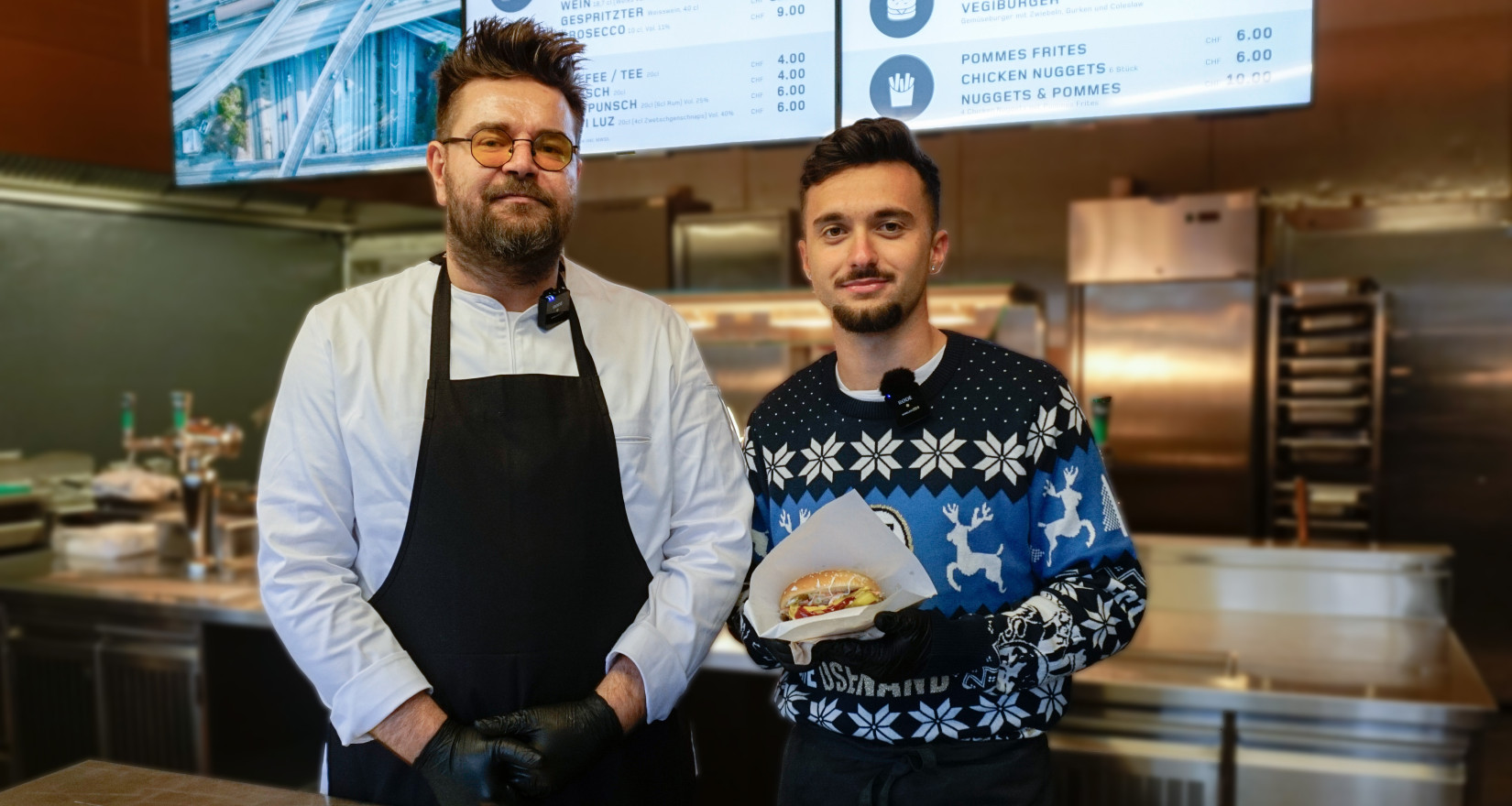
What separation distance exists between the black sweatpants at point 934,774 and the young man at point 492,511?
0.83 ft

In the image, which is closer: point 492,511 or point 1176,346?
point 492,511

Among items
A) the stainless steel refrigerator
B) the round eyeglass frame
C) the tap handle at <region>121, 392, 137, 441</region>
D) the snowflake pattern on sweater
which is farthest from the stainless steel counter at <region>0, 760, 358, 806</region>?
the stainless steel refrigerator

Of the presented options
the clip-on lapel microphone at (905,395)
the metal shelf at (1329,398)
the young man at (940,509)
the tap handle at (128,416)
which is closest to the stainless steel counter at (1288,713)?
the young man at (940,509)

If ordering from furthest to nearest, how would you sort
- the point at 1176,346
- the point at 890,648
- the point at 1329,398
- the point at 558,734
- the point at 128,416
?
the point at 1176,346
the point at 1329,398
the point at 128,416
the point at 558,734
the point at 890,648

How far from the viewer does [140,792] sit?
1.45 meters

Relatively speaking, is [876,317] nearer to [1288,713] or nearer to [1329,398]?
[1288,713]

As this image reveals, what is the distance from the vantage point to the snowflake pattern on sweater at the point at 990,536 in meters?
1.48

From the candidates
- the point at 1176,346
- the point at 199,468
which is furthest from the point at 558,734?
→ the point at 1176,346

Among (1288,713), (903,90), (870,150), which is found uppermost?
(903,90)

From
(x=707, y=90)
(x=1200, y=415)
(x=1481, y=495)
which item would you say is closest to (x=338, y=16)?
(x=707, y=90)

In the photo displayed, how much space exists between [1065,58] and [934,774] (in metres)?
1.09

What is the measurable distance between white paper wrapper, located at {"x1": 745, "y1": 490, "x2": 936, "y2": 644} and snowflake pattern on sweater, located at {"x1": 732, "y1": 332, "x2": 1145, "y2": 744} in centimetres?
11

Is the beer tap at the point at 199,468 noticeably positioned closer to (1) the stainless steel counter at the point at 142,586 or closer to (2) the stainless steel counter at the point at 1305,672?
(1) the stainless steel counter at the point at 142,586

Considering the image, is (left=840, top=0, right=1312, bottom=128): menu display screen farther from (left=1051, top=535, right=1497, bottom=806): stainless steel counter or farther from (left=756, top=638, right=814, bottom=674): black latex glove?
(left=1051, top=535, right=1497, bottom=806): stainless steel counter
